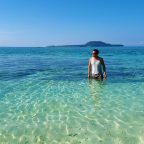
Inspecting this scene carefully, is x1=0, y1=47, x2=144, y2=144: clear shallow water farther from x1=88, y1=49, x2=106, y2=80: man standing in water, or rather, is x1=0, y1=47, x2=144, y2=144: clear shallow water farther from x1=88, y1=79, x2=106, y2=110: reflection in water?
x1=88, y1=49, x2=106, y2=80: man standing in water

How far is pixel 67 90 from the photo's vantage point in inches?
541

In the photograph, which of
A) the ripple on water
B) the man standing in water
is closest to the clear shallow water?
the ripple on water

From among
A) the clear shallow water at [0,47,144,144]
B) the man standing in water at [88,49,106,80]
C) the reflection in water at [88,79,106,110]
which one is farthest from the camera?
the man standing in water at [88,49,106,80]

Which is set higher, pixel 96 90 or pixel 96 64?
pixel 96 64

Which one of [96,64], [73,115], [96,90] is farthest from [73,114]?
[96,64]

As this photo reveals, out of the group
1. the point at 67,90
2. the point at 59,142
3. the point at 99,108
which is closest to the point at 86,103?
the point at 99,108

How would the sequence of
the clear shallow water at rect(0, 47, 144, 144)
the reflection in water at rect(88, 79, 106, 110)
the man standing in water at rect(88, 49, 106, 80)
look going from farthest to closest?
the man standing in water at rect(88, 49, 106, 80) < the reflection in water at rect(88, 79, 106, 110) < the clear shallow water at rect(0, 47, 144, 144)

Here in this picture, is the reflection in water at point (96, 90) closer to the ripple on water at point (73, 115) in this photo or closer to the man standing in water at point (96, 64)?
the ripple on water at point (73, 115)

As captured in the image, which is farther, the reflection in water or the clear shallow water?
the reflection in water

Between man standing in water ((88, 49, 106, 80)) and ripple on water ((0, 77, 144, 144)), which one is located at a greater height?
man standing in water ((88, 49, 106, 80))

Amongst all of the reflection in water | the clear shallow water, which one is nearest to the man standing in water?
the reflection in water

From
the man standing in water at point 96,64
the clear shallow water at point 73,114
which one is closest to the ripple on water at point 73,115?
the clear shallow water at point 73,114

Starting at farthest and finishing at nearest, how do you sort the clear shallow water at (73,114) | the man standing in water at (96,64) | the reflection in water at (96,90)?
the man standing in water at (96,64), the reflection in water at (96,90), the clear shallow water at (73,114)

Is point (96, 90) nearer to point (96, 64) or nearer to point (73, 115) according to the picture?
point (96, 64)
